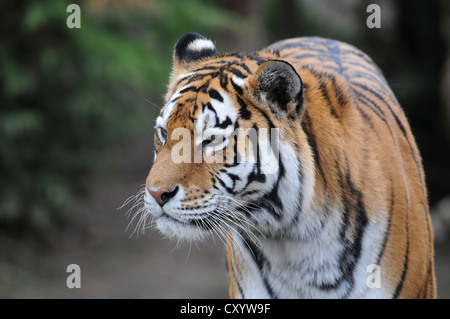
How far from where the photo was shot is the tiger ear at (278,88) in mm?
2836

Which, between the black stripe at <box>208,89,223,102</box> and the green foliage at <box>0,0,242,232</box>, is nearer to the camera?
the black stripe at <box>208,89,223,102</box>

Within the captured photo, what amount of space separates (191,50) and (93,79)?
5189mm

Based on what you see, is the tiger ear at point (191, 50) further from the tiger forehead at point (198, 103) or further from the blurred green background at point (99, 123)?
the blurred green background at point (99, 123)

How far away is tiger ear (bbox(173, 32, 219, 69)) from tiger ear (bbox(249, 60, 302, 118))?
630mm

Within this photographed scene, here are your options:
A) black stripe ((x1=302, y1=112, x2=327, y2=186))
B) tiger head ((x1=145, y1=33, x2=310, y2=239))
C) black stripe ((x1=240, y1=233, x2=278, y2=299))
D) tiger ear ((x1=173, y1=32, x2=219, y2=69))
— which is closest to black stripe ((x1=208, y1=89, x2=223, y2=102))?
tiger head ((x1=145, y1=33, x2=310, y2=239))

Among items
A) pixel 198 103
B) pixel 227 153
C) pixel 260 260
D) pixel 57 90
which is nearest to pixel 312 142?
pixel 227 153

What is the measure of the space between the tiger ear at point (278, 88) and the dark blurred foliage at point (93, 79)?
5279mm

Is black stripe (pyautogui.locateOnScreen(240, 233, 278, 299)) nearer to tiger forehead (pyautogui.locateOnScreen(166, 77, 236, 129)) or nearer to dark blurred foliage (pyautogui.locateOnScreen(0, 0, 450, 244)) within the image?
tiger forehead (pyautogui.locateOnScreen(166, 77, 236, 129))

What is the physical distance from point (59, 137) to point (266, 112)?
6204 mm

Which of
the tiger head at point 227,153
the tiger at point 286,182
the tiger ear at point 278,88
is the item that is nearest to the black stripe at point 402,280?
the tiger at point 286,182

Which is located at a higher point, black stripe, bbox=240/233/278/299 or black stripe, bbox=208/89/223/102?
black stripe, bbox=208/89/223/102

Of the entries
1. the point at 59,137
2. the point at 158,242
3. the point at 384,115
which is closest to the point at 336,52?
the point at 384,115

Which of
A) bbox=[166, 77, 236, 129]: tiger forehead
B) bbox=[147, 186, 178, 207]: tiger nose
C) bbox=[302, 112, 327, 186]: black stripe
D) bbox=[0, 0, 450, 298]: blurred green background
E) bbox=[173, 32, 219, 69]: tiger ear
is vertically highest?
bbox=[0, 0, 450, 298]: blurred green background

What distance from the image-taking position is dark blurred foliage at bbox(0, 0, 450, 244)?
7973mm
